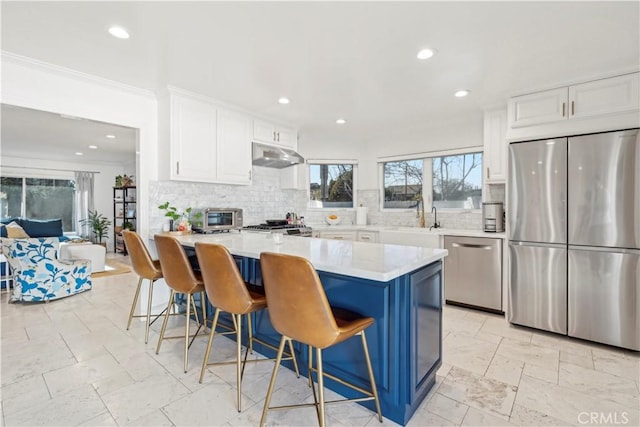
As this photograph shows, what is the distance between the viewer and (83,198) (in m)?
8.38

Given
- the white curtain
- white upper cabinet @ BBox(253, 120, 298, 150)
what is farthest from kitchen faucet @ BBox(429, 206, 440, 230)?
the white curtain

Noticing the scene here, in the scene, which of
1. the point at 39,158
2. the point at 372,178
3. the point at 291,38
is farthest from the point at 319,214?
the point at 39,158

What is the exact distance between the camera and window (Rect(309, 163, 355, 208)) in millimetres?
5434

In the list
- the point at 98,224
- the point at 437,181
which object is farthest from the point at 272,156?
the point at 98,224

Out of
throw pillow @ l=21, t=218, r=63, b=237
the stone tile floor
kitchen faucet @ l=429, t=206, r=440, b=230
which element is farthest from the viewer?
throw pillow @ l=21, t=218, r=63, b=237

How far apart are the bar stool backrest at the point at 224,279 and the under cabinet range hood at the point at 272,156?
7.49ft

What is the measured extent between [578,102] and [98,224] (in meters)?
9.77

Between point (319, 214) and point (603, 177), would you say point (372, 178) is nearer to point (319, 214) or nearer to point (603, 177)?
point (319, 214)

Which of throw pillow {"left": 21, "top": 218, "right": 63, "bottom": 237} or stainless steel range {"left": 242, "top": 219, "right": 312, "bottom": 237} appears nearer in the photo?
→ stainless steel range {"left": 242, "top": 219, "right": 312, "bottom": 237}

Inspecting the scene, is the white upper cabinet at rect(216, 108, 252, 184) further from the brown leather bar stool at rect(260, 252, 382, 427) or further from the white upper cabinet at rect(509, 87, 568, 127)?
the white upper cabinet at rect(509, 87, 568, 127)

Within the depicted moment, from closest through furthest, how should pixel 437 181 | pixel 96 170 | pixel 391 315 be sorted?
pixel 391 315
pixel 437 181
pixel 96 170

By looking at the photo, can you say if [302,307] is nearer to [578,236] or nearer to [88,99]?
[578,236]

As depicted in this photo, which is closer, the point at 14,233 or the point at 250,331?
the point at 250,331

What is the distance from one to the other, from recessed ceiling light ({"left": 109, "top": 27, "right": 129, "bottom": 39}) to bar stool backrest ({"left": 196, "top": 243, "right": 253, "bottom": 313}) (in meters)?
1.58
